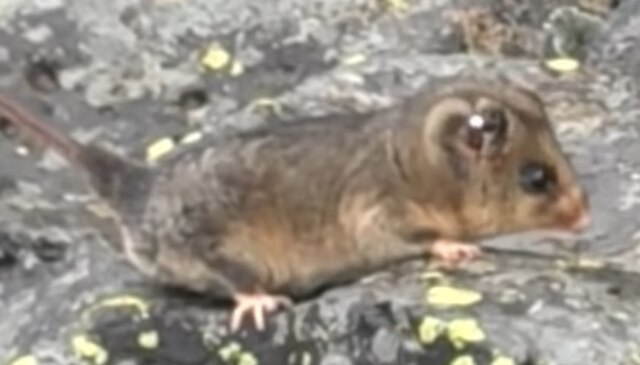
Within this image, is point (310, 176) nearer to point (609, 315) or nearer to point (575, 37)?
point (609, 315)

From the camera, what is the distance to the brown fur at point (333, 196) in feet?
20.3

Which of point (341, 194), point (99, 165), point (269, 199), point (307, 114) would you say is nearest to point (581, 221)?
point (341, 194)

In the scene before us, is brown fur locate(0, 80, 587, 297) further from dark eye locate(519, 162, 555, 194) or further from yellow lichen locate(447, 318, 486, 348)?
yellow lichen locate(447, 318, 486, 348)

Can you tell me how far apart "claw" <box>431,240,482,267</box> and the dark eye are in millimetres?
201

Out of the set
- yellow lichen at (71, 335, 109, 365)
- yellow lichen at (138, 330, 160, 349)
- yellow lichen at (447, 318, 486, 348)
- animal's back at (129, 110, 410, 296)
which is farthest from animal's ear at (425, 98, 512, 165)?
yellow lichen at (71, 335, 109, 365)

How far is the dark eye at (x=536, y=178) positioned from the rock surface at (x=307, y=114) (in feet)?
0.60

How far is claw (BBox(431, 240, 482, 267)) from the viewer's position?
6.26 metres

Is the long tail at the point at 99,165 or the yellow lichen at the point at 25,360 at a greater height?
the long tail at the point at 99,165

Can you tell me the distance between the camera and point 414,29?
7.70 meters

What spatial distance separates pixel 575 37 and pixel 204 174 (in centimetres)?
189

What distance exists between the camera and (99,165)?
6391 millimetres

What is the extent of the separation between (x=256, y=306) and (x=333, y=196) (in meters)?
0.40

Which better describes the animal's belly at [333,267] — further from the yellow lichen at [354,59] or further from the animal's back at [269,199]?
the yellow lichen at [354,59]

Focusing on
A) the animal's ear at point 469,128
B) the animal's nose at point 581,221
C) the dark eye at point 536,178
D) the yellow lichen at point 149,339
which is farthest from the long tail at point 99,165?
the animal's nose at point 581,221
